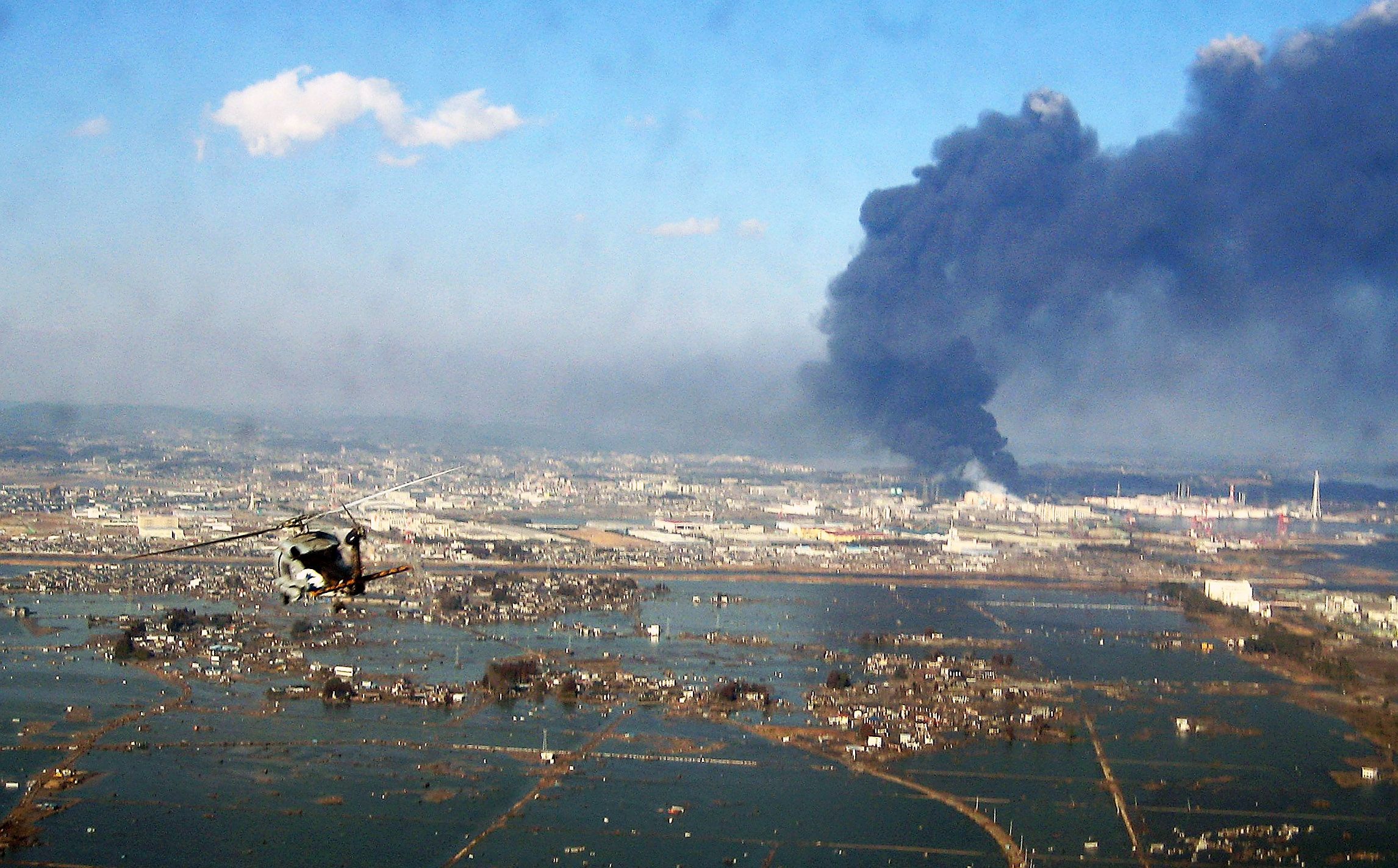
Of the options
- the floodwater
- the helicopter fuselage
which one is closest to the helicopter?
the helicopter fuselage

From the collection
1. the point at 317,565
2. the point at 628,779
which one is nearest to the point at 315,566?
the point at 317,565

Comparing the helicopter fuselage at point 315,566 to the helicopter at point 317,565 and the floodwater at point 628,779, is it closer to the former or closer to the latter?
the helicopter at point 317,565

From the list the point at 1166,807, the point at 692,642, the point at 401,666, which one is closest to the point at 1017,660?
the point at 692,642

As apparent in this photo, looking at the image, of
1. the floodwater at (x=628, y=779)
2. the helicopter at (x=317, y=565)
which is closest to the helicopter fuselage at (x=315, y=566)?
the helicopter at (x=317, y=565)

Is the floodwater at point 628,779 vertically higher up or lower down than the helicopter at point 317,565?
lower down

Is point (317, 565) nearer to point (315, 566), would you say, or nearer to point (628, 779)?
point (315, 566)

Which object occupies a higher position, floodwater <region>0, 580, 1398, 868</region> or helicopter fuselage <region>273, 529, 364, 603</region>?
helicopter fuselage <region>273, 529, 364, 603</region>

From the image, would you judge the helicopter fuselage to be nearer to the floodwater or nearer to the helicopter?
the helicopter

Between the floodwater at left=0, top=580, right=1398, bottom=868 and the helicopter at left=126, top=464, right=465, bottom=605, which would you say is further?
the floodwater at left=0, top=580, right=1398, bottom=868

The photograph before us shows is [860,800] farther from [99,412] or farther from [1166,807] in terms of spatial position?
[99,412]
